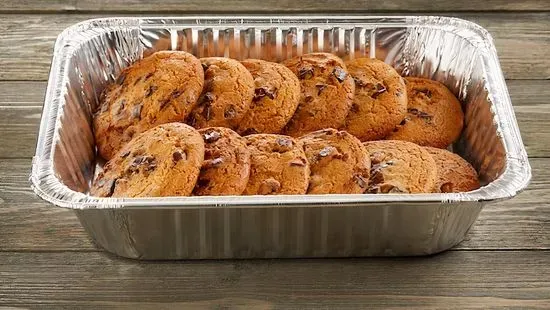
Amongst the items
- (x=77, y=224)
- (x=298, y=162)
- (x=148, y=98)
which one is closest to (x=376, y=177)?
(x=298, y=162)

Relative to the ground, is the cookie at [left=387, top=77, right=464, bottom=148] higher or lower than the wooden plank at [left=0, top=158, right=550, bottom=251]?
higher

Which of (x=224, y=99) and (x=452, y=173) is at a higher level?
(x=224, y=99)

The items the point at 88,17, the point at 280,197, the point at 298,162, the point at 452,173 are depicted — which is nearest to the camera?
the point at 280,197

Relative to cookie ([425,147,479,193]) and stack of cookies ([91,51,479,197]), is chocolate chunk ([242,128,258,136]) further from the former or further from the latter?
cookie ([425,147,479,193])

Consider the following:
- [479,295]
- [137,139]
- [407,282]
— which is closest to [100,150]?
[137,139]

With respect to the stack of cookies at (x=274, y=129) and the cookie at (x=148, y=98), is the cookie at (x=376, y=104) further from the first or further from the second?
the cookie at (x=148, y=98)

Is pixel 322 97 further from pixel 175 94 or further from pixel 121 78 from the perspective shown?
pixel 121 78

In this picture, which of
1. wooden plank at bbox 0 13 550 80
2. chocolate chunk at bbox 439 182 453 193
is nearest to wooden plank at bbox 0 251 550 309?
chocolate chunk at bbox 439 182 453 193
